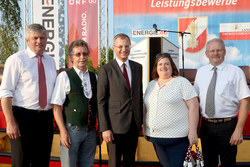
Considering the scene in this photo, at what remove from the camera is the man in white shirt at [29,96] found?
6.48 ft

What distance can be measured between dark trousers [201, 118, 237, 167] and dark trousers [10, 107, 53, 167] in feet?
4.32

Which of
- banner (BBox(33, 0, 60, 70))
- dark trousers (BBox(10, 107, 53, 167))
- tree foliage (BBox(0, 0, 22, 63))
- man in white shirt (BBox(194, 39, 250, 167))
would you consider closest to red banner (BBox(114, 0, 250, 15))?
banner (BBox(33, 0, 60, 70))

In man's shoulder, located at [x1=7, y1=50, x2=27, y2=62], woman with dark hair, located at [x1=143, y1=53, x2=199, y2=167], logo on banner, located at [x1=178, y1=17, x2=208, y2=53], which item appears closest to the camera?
woman with dark hair, located at [x1=143, y1=53, x2=199, y2=167]

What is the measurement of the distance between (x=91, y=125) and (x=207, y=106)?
0.95 meters

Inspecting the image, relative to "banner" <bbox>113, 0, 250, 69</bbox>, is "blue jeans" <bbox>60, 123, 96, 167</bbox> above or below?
below

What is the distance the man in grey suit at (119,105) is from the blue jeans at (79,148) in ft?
0.47

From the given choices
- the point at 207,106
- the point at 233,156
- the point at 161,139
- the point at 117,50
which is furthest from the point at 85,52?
the point at 233,156

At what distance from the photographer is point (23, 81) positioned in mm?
2020

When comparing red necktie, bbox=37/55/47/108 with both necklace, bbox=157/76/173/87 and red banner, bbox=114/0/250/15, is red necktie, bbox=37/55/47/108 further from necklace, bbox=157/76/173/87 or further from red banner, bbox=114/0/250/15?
red banner, bbox=114/0/250/15

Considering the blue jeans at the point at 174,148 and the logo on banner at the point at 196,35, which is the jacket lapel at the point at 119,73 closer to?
the blue jeans at the point at 174,148

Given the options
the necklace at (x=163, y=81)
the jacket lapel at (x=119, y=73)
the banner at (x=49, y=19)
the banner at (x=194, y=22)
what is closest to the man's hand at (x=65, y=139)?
the jacket lapel at (x=119, y=73)

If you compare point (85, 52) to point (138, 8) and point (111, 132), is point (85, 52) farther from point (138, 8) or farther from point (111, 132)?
point (138, 8)

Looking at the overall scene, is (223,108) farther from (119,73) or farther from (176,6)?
(176,6)

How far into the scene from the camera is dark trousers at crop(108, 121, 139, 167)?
205 cm
